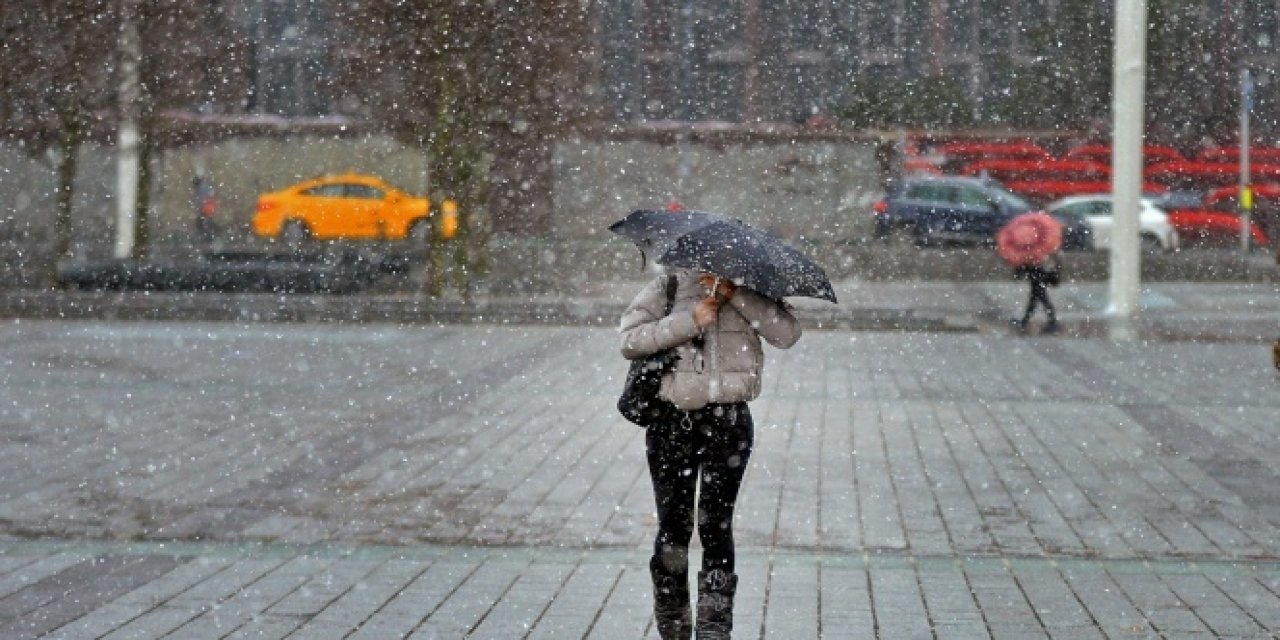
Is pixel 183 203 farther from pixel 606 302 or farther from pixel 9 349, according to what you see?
pixel 9 349

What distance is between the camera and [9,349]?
59.0ft

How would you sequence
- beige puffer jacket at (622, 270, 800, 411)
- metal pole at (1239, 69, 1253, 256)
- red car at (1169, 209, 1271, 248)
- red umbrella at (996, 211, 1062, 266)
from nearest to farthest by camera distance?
beige puffer jacket at (622, 270, 800, 411) → red umbrella at (996, 211, 1062, 266) → metal pole at (1239, 69, 1253, 256) → red car at (1169, 209, 1271, 248)

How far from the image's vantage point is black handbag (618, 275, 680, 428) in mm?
5934

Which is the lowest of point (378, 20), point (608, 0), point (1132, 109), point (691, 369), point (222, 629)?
point (222, 629)

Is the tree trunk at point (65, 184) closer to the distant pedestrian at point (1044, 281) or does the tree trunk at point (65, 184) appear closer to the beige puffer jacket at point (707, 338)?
the distant pedestrian at point (1044, 281)

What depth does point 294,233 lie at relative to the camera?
38.1m

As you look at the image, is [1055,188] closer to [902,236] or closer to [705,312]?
Answer: [902,236]

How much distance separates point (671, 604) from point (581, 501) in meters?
3.43

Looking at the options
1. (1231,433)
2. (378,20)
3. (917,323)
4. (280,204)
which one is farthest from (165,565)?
(280,204)

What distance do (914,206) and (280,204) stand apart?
40.5ft

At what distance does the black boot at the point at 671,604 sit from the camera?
6.04 meters

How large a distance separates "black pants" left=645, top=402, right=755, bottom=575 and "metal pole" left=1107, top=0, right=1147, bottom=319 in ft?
50.9

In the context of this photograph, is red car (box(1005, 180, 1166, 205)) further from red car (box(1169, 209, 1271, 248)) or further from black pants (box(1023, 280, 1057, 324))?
black pants (box(1023, 280, 1057, 324))

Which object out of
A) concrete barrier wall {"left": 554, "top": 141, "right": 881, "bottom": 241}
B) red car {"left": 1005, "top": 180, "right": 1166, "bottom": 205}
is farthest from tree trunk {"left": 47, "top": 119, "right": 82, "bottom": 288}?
red car {"left": 1005, "top": 180, "right": 1166, "bottom": 205}
